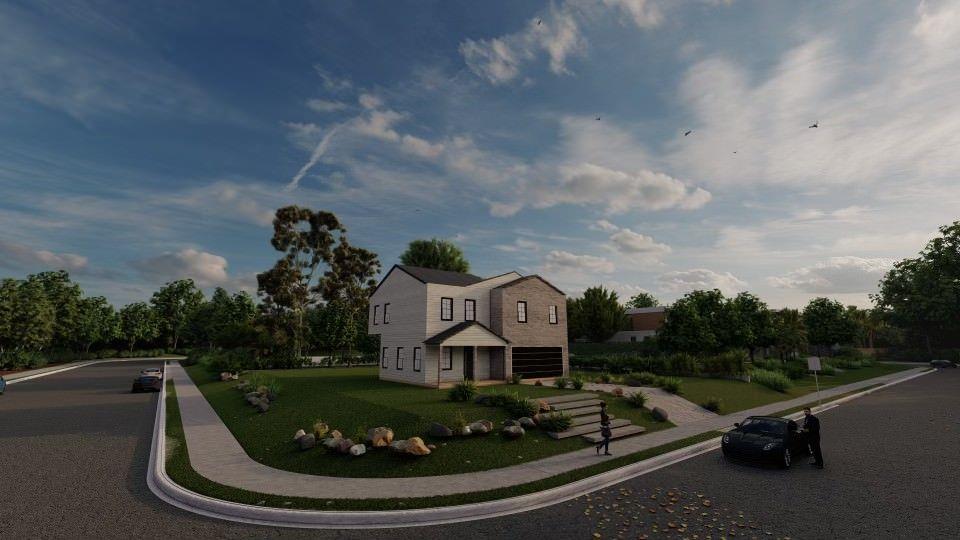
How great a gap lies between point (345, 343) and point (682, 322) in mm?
39135

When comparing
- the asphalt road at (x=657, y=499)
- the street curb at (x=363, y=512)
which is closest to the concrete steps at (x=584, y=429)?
the asphalt road at (x=657, y=499)

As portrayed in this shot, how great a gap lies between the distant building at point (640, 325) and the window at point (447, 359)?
4422 centimetres

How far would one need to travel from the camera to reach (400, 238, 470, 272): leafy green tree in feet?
206

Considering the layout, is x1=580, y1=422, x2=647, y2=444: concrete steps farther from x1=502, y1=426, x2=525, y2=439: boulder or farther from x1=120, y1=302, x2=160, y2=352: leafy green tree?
x1=120, y1=302, x2=160, y2=352: leafy green tree

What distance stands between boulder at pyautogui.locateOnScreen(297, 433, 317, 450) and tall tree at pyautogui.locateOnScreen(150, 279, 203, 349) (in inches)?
3563

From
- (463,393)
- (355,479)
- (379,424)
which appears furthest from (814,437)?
(379,424)

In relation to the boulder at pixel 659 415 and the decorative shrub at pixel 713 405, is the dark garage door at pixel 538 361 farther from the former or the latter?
the boulder at pixel 659 415

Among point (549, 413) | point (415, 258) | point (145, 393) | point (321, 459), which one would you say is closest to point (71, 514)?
point (321, 459)

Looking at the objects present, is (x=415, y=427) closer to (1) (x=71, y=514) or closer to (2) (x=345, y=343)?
(1) (x=71, y=514)

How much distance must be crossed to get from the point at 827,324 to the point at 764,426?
67.6 meters

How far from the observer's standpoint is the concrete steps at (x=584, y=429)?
15.6 m

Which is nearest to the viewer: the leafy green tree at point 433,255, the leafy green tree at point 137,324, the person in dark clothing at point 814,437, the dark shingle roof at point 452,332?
the person in dark clothing at point 814,437

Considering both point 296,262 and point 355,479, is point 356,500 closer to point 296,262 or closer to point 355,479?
point 355,479

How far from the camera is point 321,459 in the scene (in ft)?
43.0
